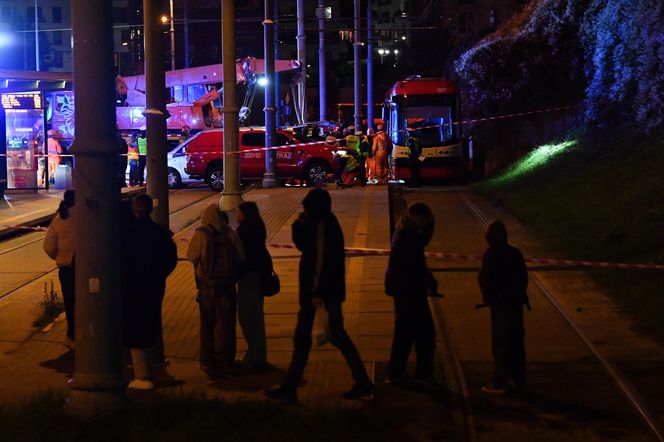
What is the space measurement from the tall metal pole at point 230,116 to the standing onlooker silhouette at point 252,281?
10942 mm

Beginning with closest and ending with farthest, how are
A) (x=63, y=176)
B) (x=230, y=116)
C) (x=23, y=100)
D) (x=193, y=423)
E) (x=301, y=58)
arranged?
(x=193, y=423) → (x=230, y=116) → (x=23, y=100) → (x=63, y=176) → (x=301, y=58)

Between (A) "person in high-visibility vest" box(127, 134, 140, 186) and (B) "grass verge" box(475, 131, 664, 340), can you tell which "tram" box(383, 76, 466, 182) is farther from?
(A) "person in high-visibility vest" box(127, 134, 140, 186)

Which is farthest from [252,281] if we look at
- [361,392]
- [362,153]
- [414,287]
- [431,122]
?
[431,122]

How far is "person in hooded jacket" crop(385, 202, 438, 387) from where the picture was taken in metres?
7.97

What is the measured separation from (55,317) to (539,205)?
1118 centimetres

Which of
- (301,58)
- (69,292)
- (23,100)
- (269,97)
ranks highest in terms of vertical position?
(301,58)

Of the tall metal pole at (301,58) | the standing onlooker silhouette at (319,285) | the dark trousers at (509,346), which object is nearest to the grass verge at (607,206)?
the dark trousers at (509,346)

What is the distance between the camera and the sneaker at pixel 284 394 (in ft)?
24.2

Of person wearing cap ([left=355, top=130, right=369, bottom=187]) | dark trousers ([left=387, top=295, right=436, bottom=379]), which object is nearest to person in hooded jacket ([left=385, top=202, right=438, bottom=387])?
dark trousers ([left=387, top=295, right=436, bottom=379])

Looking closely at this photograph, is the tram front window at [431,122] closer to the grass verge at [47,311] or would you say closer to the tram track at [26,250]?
the tram track at [26,250]

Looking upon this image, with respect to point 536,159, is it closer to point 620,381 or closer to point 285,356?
point 285,356

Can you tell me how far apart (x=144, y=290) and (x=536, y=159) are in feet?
70.7

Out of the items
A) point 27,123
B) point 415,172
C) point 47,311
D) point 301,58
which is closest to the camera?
point 47,311

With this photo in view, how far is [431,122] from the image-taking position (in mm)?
32406
